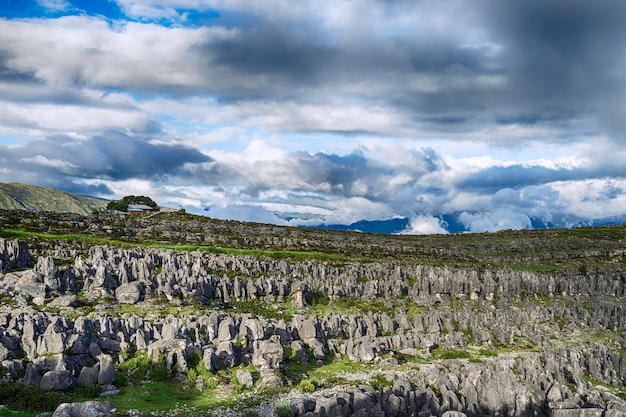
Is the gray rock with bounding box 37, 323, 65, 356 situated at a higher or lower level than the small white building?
lower

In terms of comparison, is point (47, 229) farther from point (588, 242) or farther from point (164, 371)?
point (588, 242)

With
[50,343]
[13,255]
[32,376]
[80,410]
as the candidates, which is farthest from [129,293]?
[80,410]

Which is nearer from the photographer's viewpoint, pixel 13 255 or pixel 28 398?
pixel 28 398

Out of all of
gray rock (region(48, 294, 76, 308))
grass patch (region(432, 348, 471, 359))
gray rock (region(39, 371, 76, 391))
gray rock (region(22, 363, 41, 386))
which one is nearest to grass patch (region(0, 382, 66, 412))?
gray rock (region(39, 371, 76, 391))

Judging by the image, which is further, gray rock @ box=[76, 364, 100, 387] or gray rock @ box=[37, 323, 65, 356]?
gray rock @ box=[37, 323, 65, 356]

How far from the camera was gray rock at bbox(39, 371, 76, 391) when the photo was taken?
1469 inches

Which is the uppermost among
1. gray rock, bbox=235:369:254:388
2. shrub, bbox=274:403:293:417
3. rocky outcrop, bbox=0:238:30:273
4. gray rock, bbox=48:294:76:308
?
rocky outcrop, bbox=0:238:30:273

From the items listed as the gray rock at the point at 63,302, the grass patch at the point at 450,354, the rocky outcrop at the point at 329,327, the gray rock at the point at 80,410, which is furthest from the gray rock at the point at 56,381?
the grass patch at the point at 450,354

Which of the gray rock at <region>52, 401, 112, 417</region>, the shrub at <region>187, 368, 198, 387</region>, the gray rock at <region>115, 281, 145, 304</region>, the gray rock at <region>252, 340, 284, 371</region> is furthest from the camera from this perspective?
the gray rock at <region>115, 281, 145, 304</region>

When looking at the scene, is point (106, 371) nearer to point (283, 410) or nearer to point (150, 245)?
point (283, 410)

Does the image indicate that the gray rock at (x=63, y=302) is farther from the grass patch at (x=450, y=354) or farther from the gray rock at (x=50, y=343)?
the grass patch at (x=450, y=354)

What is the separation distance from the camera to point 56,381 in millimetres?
37531

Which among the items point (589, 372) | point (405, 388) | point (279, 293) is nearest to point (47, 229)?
point (279, 293)

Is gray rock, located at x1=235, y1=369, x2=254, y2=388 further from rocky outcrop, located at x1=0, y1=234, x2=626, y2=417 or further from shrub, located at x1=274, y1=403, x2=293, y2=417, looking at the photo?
shrub, located at x1=274, y1=403, x2=293, y2=417
